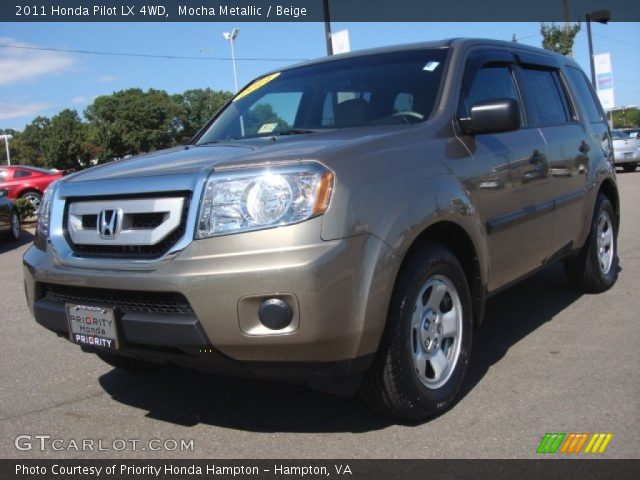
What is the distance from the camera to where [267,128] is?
154 inches

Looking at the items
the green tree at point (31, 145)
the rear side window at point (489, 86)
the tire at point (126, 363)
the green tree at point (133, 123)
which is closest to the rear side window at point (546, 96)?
the rear side window at point (489, 86)

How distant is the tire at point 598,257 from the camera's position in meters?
5.27

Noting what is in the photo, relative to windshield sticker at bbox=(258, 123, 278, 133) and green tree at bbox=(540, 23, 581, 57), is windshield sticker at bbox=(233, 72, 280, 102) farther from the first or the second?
green tree at bbox=(540, 23, 581, 57)

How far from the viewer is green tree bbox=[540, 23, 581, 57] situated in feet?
89.8

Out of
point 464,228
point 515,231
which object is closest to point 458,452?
point 464,228

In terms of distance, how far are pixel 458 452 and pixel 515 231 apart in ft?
5.00

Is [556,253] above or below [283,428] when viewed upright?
above

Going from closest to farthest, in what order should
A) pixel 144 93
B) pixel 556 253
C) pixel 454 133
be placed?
pixel 454 133 → pixel 556 253 → pixel 144 93

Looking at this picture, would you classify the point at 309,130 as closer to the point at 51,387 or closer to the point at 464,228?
the point at 464,228

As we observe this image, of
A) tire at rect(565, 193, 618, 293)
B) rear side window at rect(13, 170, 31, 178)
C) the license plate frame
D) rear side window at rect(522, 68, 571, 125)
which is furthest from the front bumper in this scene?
rear side window at rect(13, 170, 31, 178)

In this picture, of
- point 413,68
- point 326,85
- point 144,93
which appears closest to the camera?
point 413,68

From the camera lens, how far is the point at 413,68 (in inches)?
149
